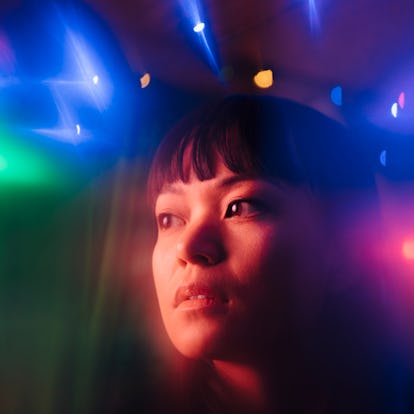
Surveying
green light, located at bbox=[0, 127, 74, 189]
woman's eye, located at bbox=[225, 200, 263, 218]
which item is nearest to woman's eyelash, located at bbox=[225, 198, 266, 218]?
woman's eye, located at bbox=[225, 200, 263, 218]

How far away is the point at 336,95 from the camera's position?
947 mm

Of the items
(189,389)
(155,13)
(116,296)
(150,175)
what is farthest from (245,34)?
(189,389)

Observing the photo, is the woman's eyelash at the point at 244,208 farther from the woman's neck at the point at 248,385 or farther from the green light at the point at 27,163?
the green light at the point at 27,163

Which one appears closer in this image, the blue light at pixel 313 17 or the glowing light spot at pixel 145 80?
A: the blue light at pixel 313 17

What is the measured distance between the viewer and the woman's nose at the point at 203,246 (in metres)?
0.87

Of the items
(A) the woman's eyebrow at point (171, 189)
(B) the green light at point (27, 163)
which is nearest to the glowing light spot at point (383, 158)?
(A) the woman's eyebrow at point (171, 189)

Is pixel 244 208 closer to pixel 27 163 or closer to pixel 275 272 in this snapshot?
pixel 275 272

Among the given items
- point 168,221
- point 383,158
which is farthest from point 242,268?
point 383,158

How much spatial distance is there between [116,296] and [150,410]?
0.84 feet

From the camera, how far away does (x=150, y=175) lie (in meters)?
1.04

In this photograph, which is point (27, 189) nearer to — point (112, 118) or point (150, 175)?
point (112, 118)

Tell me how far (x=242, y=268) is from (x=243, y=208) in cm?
11

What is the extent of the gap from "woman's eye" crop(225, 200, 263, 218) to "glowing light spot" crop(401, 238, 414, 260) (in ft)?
0.85

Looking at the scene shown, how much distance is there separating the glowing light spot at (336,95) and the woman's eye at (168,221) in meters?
0.37
